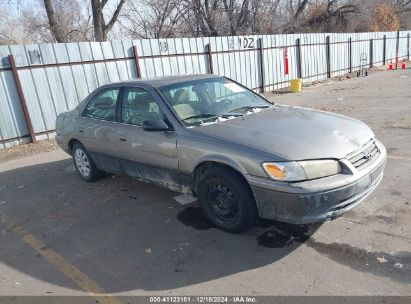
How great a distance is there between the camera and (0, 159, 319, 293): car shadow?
3285 mm

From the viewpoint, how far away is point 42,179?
21.2 ft

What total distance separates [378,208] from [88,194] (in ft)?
12.8

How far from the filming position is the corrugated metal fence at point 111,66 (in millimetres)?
9078

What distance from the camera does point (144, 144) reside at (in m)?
4.45

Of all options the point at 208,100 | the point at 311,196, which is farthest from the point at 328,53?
the point at 311,196

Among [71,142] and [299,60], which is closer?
[71,142]

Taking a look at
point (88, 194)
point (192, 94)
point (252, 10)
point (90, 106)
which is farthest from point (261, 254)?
point (252, 10)

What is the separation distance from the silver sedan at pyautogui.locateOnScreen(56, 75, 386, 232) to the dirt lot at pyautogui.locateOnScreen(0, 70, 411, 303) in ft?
1.19

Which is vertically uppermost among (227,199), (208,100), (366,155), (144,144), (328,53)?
(208,100)

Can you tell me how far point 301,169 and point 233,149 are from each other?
682 millimetres

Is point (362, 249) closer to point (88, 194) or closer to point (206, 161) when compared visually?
point (206, 161)

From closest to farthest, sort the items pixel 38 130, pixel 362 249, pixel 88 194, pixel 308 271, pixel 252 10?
pixel 308 271
pixel 362 249
pixel 88 194
pixel 38 130
pixel 252 10

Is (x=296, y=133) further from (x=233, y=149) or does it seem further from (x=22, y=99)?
(x=22, y=99)

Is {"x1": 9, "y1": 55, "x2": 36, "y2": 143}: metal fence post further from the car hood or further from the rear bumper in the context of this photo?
the car hood
